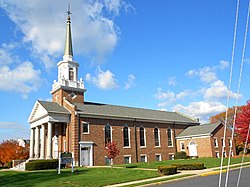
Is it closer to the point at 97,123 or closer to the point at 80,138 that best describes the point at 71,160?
the point at 80,138

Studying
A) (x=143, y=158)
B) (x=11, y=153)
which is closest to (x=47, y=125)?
(x=143, y=158)

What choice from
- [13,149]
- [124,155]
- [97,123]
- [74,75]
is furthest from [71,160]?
[13,149]

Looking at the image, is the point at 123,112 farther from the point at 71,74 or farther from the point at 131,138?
the point at 71,74

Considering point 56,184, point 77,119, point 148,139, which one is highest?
point 77,119

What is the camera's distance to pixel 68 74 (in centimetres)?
4100

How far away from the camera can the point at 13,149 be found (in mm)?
62906

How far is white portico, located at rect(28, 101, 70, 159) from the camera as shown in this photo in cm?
3512

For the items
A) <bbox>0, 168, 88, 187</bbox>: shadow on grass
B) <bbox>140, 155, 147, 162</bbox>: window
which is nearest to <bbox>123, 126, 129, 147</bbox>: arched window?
<bbox>140, 155, 147, 162</bbox>: window

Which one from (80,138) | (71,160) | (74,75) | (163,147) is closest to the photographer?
(71,160)

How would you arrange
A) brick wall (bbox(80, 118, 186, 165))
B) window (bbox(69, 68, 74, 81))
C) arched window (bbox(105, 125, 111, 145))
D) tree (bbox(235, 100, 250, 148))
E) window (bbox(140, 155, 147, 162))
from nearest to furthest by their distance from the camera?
brick wall (bbox(80, 118, 186, 165)), arched window (bbox(105, 125, 111, 145)), tree (bbox(235, 100, 250, 148)), window (bbox(140, 155, 147, 162)), window (bbox(69, 68, 74, 81))

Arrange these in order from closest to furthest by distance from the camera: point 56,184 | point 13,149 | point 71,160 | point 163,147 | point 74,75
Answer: point 56,184 → point 71,160 → point 74,75 → point 163,147 → point 13,149

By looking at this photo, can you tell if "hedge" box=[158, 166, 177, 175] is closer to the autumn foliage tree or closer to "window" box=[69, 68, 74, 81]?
"window" box=[69, 68, 74, 81]

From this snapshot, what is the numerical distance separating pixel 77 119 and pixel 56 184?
1801 centimetres

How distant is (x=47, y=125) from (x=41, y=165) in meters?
8.68
